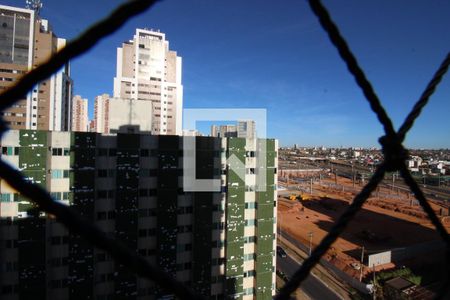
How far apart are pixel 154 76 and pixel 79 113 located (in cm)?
2437

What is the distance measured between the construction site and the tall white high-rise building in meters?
26.9

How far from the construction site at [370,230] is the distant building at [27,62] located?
3716cm

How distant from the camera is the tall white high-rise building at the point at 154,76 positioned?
51.8 meters

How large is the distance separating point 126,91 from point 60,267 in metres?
43.6

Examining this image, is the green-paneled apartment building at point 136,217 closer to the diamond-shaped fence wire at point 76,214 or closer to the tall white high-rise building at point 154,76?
the diamond-shaped fence wire at point 76,214

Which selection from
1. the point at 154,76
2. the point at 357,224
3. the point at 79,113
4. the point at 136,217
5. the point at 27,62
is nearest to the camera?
the point at 136,217

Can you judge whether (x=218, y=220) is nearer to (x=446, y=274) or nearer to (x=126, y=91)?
(x=446, y=274)

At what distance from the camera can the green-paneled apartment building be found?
1387 centimetres

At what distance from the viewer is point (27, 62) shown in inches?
1655

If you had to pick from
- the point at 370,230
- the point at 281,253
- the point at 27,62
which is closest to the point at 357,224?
the point at 370,230

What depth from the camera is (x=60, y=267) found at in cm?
1439

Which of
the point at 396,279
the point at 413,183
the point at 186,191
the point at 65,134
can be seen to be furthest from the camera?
the point at 396,279

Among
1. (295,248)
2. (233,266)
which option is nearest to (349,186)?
(295,248)

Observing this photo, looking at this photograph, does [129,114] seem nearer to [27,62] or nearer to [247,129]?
[247,129]
